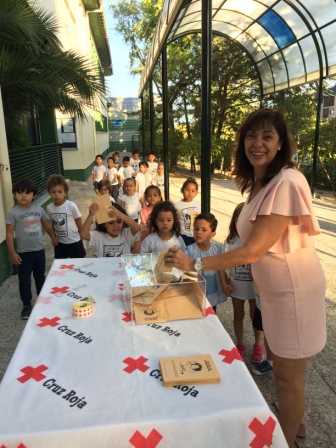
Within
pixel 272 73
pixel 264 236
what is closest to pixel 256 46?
pixel 272 73

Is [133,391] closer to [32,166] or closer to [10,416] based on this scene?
[10,416]

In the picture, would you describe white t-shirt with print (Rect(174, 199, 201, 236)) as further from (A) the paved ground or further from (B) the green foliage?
(B) the green foliage

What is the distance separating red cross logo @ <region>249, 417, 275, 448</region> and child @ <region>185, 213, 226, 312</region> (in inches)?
64.9

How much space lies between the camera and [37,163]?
24.6 ft

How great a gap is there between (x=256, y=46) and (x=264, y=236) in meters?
9.27

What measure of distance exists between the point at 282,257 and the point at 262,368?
4.92 ft

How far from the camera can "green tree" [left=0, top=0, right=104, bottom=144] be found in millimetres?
5379

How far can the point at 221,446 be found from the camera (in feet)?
3.79

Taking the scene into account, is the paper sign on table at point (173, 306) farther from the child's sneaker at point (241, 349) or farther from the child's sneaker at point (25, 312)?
the child's sneaker at point (25, 312)

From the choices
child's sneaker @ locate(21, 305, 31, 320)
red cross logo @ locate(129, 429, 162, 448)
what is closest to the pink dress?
red cross logo @ locate(129, 429, 162, 448)

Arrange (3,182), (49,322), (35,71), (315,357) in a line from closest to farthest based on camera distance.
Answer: (49,322)
(315,357)
(3,182)
(35,71)

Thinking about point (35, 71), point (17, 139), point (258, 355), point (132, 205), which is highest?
point (35, 71)

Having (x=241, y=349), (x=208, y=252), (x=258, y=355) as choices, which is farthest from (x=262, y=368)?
(x=208, y=252)

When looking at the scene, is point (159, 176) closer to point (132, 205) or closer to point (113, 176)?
point (113, 176)
